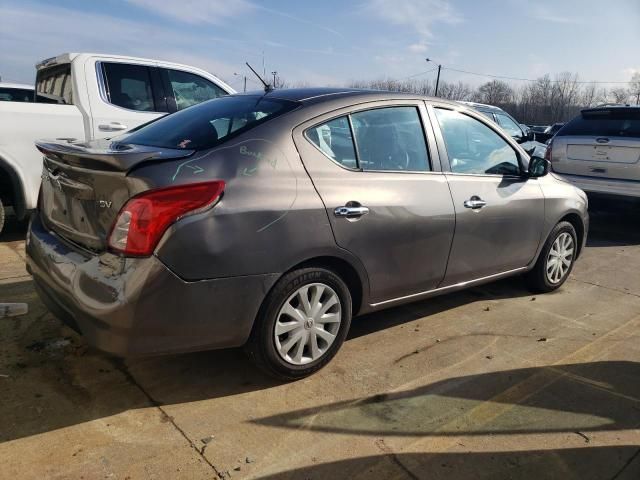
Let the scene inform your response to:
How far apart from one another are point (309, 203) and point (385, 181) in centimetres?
63

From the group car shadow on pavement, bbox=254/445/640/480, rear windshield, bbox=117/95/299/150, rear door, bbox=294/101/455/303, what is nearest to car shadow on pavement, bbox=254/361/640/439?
car shadow on pavement, bbox=254/445/640/480

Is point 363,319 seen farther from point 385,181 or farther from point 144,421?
point 144,421

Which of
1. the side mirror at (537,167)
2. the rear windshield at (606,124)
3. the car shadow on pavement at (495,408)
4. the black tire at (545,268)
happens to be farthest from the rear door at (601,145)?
the car shadow on pavement at (495,408)

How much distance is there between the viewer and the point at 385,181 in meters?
3.25

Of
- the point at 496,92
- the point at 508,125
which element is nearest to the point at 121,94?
the point at 508,125

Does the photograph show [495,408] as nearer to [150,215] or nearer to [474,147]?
[474,147]

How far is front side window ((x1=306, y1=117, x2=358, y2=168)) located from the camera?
9.95ft

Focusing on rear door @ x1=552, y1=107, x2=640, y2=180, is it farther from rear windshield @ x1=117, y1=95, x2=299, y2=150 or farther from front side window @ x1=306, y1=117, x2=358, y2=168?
rear windshield @ x1=117, y1=95, x2=299, y2=150

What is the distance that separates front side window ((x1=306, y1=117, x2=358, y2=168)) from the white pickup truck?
3.56m

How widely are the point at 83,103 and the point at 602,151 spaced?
21.2 ft

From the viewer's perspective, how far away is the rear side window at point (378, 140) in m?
3.10

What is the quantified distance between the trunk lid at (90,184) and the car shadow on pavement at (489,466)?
1436 mm

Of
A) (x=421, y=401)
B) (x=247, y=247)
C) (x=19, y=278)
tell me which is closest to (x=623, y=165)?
(x=421, y=401)

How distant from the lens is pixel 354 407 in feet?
9.36
